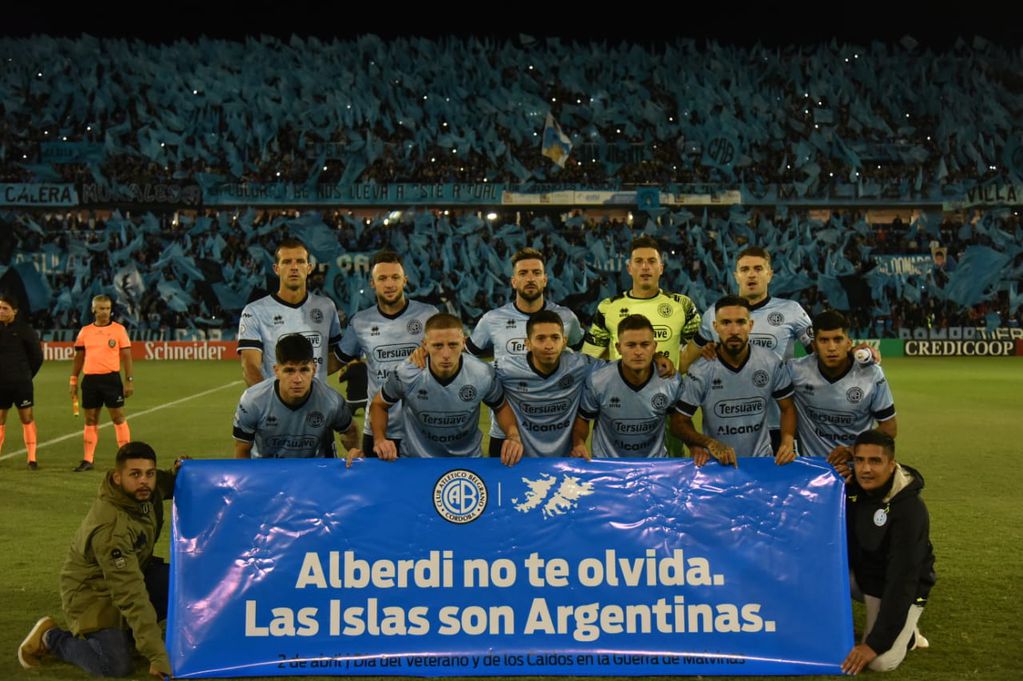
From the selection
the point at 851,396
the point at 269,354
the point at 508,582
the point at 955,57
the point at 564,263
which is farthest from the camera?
the point at 955,57

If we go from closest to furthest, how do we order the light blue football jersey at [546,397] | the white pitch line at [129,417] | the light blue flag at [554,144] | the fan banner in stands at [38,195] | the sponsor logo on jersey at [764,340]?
the light blue football jersey at [546,397] < the sponsor logo on jersey at [764,340] < the white pitch line at [129,417] < the fan banner in stands at [38,195] < the light blue flag at [554,144]

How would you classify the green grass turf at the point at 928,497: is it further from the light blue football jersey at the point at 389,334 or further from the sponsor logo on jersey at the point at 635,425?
the light blue football jersey at the point at 389,334

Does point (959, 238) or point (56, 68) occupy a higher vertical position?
point (56, 68)

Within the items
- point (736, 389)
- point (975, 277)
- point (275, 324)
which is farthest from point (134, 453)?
point (975, 277)

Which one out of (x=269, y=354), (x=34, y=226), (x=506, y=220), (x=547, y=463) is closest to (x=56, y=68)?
(x=34, y=226)

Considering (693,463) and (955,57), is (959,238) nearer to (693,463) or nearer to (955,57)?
(955,57)

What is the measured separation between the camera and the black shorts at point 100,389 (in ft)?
36.6

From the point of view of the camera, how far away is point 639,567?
4777 millimetres

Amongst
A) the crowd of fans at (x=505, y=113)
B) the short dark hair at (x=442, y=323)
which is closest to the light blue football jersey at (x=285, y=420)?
the short dark hair at (x=442, y=323)

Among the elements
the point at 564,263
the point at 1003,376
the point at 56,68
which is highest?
the point at 56,68

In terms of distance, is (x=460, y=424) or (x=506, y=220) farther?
(x=506, y=220)

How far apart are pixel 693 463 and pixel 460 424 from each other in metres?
1.49

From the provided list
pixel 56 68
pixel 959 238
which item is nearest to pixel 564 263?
pixel 959 238

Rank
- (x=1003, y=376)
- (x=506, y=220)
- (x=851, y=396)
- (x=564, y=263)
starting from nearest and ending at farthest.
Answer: (x=851, y=396) → (x=1003, y=376) → (x=564, y=263) → (x=506, y=220)
